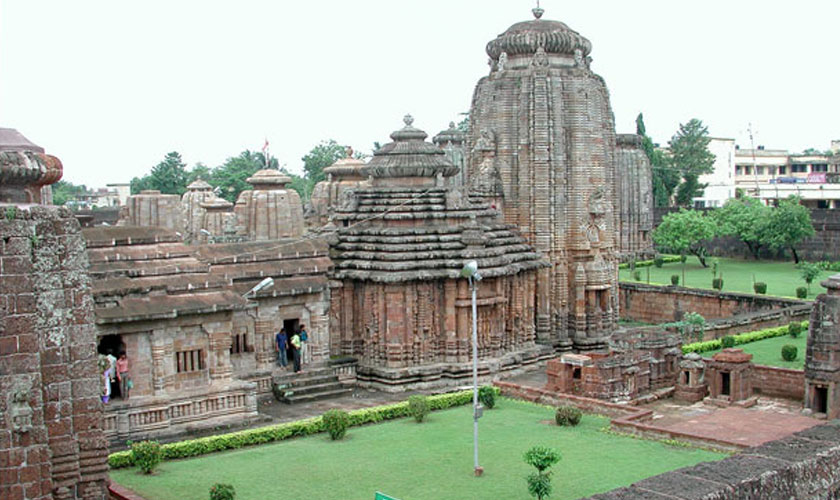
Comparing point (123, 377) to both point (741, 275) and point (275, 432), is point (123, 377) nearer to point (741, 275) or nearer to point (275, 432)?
point (275, 432)

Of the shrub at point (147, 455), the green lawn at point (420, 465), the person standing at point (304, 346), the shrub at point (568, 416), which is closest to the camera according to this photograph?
the green lawn at point (420, 465)

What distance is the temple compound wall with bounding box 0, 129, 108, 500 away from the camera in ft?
36.2

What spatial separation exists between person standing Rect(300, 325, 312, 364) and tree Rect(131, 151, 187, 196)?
6065cm

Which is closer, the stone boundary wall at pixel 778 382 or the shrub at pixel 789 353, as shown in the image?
the stone boundary wall at pixel 778 382

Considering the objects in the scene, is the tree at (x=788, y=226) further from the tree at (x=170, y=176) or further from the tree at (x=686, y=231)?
the tree at (x=170, y=176)

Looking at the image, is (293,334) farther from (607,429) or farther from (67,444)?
(67,444)

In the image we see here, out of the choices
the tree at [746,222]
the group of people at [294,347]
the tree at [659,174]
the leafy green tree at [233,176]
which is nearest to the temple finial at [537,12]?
the group of people at [294,347]

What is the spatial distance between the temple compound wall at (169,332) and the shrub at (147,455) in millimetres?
2123

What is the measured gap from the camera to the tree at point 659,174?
7175 cm

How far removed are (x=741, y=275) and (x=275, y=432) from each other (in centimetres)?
3260

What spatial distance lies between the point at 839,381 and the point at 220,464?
1288 cm

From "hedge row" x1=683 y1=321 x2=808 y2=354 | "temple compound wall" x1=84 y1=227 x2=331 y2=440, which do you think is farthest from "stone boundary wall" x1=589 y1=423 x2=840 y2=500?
"hedge row" x1=683 y1=321 x2=808 y2=354

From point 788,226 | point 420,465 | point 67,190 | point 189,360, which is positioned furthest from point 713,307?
point 67,190

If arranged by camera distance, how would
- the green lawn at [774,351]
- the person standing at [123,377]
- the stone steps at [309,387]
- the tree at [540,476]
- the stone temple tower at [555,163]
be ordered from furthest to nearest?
the stone temple tower at [555,163], the green lawn at [774,351], the stone steps at [309,387], the person standing at [123,377], the tree at [540,476]
